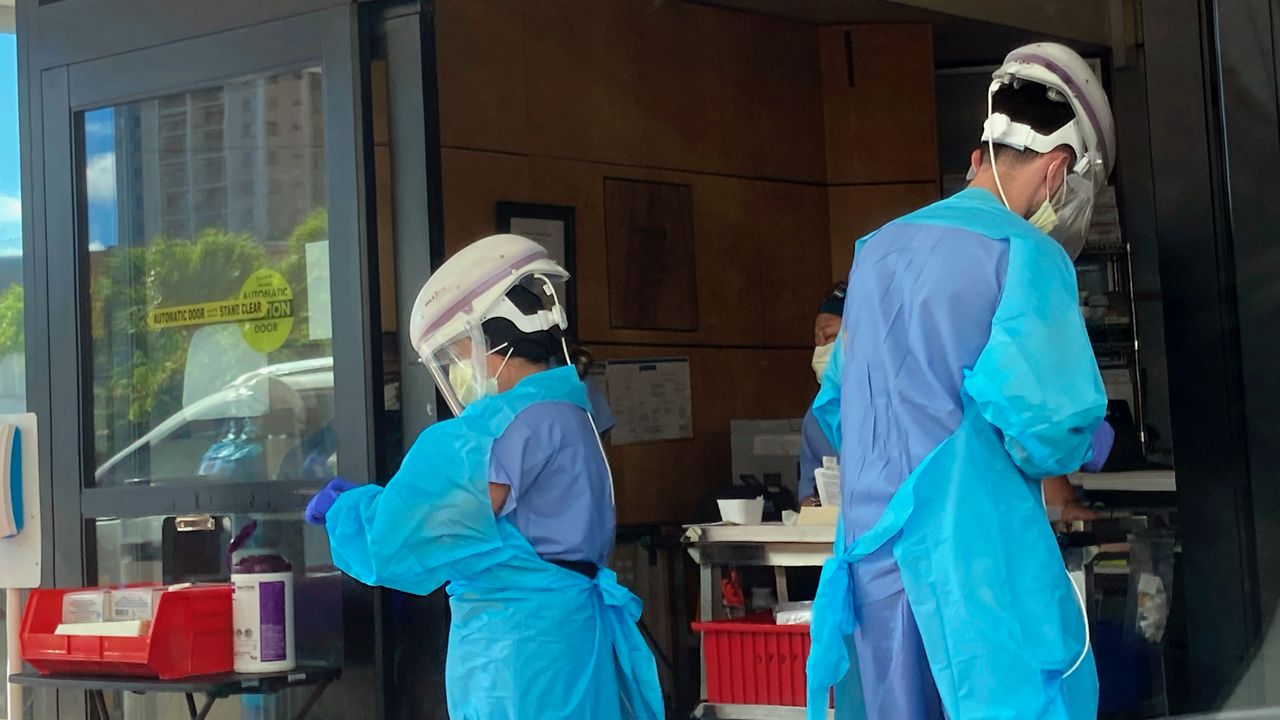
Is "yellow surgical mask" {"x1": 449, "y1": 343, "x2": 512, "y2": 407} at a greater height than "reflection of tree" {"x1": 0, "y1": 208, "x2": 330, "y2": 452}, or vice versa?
"reflection of tree" {"x1": 0, "y1": 208, "x2": 330, "y2": 452}

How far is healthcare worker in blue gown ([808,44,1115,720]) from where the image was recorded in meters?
1.71

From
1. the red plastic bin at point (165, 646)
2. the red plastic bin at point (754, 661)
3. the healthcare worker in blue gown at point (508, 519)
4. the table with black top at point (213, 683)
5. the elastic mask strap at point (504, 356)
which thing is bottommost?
the red plastic bin at point (754, 661)

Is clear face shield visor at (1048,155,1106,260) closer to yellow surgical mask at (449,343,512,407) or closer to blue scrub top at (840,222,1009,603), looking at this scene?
blue scrub top at (840,222,1009,603)

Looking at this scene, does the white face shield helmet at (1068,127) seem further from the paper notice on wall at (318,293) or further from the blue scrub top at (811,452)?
the blue scrub top at (811,452)

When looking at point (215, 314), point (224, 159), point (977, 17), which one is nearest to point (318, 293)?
point (215, 314)

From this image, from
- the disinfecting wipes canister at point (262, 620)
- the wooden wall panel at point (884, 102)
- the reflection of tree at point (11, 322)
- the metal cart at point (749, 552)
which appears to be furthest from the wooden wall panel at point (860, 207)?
the disinfecting wipes canister at point (262, 620)

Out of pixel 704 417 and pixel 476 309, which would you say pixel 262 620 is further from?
pixel 704 417

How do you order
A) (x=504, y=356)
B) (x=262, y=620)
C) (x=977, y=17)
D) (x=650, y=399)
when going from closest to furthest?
(x=504, y=356), (x=262, y=620), (x=650, y=399), (x=977, y=17)

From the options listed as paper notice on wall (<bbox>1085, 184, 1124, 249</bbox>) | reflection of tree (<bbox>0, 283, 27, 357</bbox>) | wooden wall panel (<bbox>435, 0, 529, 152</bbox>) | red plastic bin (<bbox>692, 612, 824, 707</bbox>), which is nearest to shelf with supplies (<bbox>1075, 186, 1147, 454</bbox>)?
paper notice on wall (<bbox>1085, 184, 1124, 249</bbox>)

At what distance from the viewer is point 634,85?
534 cm

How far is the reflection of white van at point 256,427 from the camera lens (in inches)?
121

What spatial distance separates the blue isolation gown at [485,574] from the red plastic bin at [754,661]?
781mm

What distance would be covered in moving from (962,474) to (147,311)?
2.23 m

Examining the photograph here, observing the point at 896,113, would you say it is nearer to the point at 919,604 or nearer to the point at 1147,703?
the point at 1147,703
